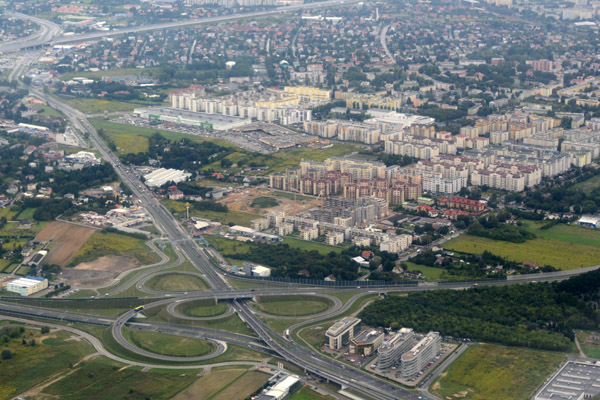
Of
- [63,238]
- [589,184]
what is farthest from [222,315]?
[589,184]

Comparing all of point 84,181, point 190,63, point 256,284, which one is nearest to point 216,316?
point 256,284

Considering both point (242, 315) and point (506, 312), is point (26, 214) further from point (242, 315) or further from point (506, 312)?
point (506, 312)

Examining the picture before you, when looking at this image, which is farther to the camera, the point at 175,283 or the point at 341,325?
the point at 175,283

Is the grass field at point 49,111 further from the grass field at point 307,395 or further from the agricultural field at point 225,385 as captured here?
the grass field at point 307,395

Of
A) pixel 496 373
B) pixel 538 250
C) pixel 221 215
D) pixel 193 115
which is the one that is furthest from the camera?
pixel 193 115

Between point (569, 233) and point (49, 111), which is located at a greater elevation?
point (49, 111)

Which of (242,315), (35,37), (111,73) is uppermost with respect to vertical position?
(35,37)

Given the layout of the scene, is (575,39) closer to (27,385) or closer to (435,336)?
(435,336)
